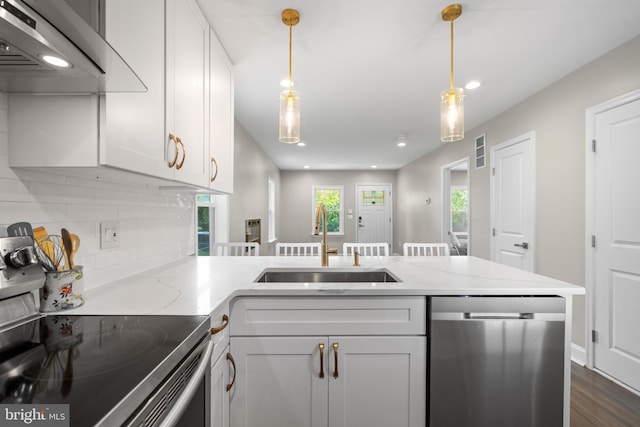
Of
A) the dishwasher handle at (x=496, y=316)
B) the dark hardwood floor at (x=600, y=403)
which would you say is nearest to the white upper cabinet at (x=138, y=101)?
the dishwasher handle at (x=496, y=316)

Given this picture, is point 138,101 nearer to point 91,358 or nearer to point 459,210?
point 91,358

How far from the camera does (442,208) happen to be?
16.9 feet

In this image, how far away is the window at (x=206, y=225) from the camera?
3055mm

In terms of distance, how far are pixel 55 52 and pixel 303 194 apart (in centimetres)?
728

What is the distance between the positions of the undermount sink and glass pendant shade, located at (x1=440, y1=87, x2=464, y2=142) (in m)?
0.91

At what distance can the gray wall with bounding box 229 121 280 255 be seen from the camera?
3.59 metres

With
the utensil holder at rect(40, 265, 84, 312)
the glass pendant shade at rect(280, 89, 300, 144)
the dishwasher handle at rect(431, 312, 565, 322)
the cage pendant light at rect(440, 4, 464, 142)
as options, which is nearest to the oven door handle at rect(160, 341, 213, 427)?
the utensil holder at rect(40, 265, 84, 312)

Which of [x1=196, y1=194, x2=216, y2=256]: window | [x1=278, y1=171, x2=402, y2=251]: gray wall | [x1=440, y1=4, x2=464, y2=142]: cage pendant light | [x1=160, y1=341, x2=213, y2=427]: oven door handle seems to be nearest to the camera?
[x1=160, y1=341, x2=213, y2=427]: oven door handle

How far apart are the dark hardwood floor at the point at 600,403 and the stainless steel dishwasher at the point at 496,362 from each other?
78 cm

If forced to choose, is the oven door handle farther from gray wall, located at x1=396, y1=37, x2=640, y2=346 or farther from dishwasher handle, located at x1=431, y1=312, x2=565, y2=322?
gray wall, located at x1=396, y1=37, x2=640, y2=346

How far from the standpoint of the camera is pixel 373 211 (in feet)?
26.6

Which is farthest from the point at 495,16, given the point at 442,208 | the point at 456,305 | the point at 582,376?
the point at 442,208

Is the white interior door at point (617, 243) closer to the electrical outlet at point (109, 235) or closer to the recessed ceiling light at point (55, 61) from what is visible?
the recessed ceiling light at point (55, 61)

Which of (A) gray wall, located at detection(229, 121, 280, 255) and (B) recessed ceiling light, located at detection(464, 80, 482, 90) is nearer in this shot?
(B) recessed ceiling light, located at detection(464, 80, 482, 90)
